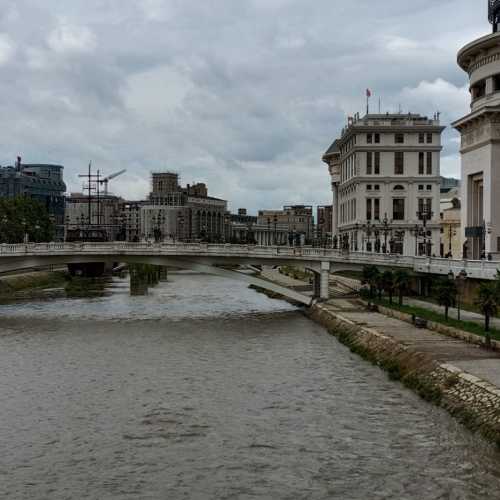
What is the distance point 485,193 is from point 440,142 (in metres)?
46.9

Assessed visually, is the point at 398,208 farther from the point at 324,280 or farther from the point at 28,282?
the point at 28,282

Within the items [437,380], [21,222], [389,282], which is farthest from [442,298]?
[21,222]

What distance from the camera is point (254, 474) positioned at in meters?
24.1

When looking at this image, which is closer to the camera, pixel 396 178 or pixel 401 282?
pixel 401 282

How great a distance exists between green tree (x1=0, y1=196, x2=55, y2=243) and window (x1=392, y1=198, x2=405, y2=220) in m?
53.7

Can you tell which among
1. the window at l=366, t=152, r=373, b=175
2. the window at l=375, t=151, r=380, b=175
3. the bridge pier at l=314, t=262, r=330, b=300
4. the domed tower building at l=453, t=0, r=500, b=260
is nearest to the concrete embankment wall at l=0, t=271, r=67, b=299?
the bridge pier at l=314, t=262, r=330, b=300

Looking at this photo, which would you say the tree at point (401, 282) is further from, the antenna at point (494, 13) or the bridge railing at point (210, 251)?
the antenna at point (494, 13)

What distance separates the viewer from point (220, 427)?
2947cm

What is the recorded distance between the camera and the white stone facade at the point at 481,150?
64.4 meters

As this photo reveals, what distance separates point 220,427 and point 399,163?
288 ft

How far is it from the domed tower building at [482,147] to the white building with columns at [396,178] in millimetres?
37837

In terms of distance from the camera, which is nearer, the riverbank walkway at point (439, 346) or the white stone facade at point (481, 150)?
the riverbank walkway at point (439, 346)

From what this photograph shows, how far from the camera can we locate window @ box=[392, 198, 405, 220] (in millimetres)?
112500

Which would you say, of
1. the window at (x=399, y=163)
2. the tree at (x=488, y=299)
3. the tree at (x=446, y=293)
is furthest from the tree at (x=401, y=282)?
the window at (x=399, y=163)
